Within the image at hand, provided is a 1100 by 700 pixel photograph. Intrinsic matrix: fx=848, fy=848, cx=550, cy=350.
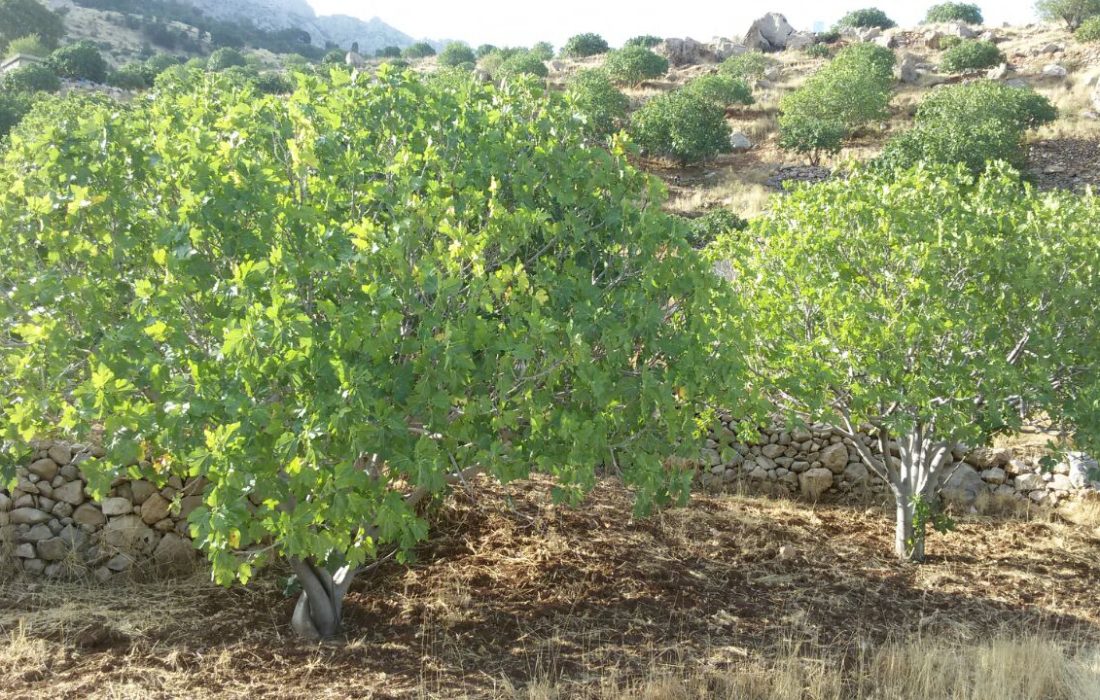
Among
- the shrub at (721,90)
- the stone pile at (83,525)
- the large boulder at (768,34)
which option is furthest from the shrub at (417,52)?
the stone pile at (83,525)

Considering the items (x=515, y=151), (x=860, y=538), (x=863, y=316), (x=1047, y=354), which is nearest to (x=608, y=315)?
(x=515, y=151)

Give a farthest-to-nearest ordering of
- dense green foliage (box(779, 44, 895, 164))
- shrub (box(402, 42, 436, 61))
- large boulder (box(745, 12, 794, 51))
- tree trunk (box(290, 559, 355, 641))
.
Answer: shrub (box(402, 42, 436, 61)) → large boulder (box(745, 12, 794, 51)) → dense green foliage (box(779, 44, 895, 164)) → tree trunk (box(290, 559, 355, 641))

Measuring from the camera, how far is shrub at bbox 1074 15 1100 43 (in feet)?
142

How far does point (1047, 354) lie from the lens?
23.5 ft

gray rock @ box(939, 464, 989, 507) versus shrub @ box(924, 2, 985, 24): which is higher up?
shrub @ box(924, 2, 985, 24)

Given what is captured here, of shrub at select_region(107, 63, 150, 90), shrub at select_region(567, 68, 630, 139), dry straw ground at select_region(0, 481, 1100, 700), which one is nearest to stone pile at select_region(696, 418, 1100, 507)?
dry straw ground at select_region(0, 481, 1100, 700)

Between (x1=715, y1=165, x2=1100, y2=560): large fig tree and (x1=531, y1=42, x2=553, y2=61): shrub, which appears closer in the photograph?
(x1=715, y1=165, x2=1100, y2=560): large fig tree

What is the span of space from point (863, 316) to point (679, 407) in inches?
94.9

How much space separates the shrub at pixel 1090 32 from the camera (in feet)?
142

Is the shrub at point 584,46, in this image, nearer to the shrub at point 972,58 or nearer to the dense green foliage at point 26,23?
the shrub at point 972,58

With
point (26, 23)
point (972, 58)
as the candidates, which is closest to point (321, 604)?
point (972, 58)

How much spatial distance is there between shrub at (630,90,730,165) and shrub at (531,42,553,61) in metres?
27.6

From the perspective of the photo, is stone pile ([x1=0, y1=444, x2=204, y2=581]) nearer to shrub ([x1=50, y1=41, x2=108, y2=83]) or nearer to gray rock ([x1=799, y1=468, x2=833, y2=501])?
gray rock ([x1=799, y1=468, x2=833, y2=501])

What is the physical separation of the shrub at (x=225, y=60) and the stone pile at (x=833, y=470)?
56002 millimetres
